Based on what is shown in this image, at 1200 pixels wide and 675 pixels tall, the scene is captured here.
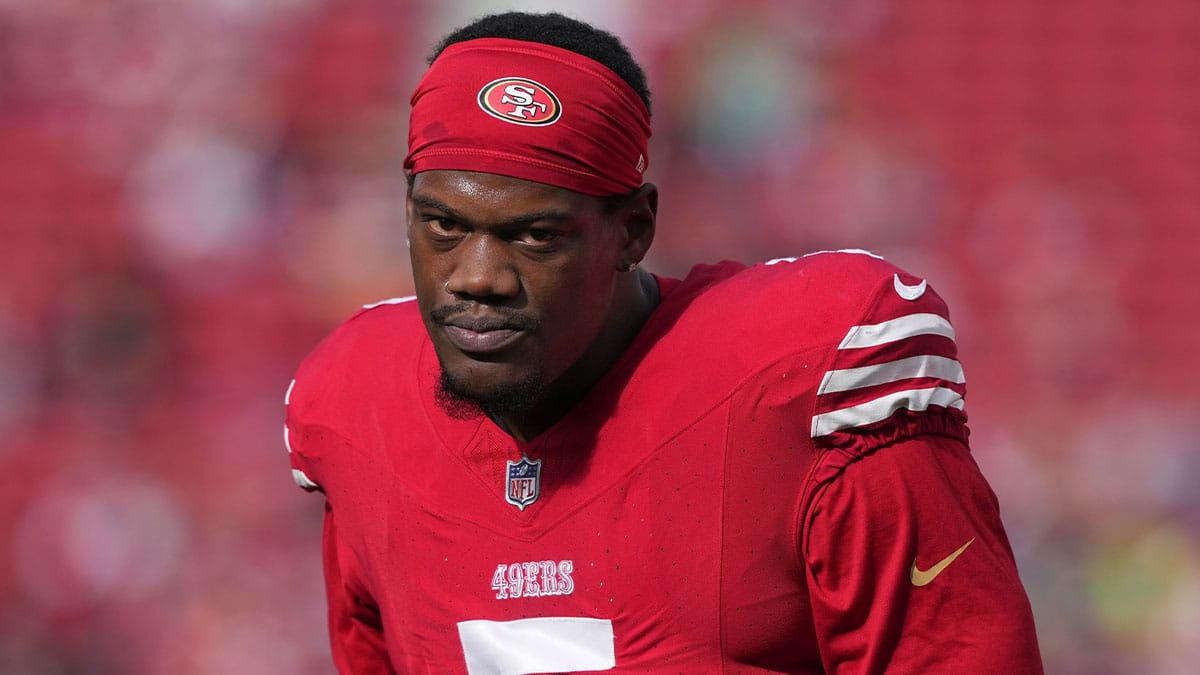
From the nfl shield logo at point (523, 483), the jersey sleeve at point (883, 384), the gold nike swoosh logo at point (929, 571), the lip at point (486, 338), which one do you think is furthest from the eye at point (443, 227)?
the gold nike swoosh logo at point (929, 571)

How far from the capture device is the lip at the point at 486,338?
5.55ft

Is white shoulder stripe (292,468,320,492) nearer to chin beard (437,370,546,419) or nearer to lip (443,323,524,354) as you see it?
chin beard (437,370,546,419)

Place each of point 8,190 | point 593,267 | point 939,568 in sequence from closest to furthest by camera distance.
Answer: point 939,568 → point 593,267 → point 8,190

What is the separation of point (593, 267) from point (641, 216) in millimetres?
130

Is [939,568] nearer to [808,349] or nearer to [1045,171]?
[808,349]

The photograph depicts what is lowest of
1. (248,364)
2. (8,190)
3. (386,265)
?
(248,364)

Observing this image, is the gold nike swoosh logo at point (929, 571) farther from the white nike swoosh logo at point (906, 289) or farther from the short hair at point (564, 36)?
the short hair at point (564, 36)

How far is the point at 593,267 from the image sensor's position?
1.73m

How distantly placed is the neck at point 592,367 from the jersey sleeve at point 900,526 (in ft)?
1.05

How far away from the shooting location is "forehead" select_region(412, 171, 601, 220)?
167 cm

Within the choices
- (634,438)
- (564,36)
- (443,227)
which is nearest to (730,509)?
(634,438)

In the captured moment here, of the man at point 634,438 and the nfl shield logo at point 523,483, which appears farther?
the nfl shield logo at point 523,483

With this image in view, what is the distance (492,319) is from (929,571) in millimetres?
592

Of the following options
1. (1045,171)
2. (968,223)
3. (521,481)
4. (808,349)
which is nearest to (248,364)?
(968,223)
